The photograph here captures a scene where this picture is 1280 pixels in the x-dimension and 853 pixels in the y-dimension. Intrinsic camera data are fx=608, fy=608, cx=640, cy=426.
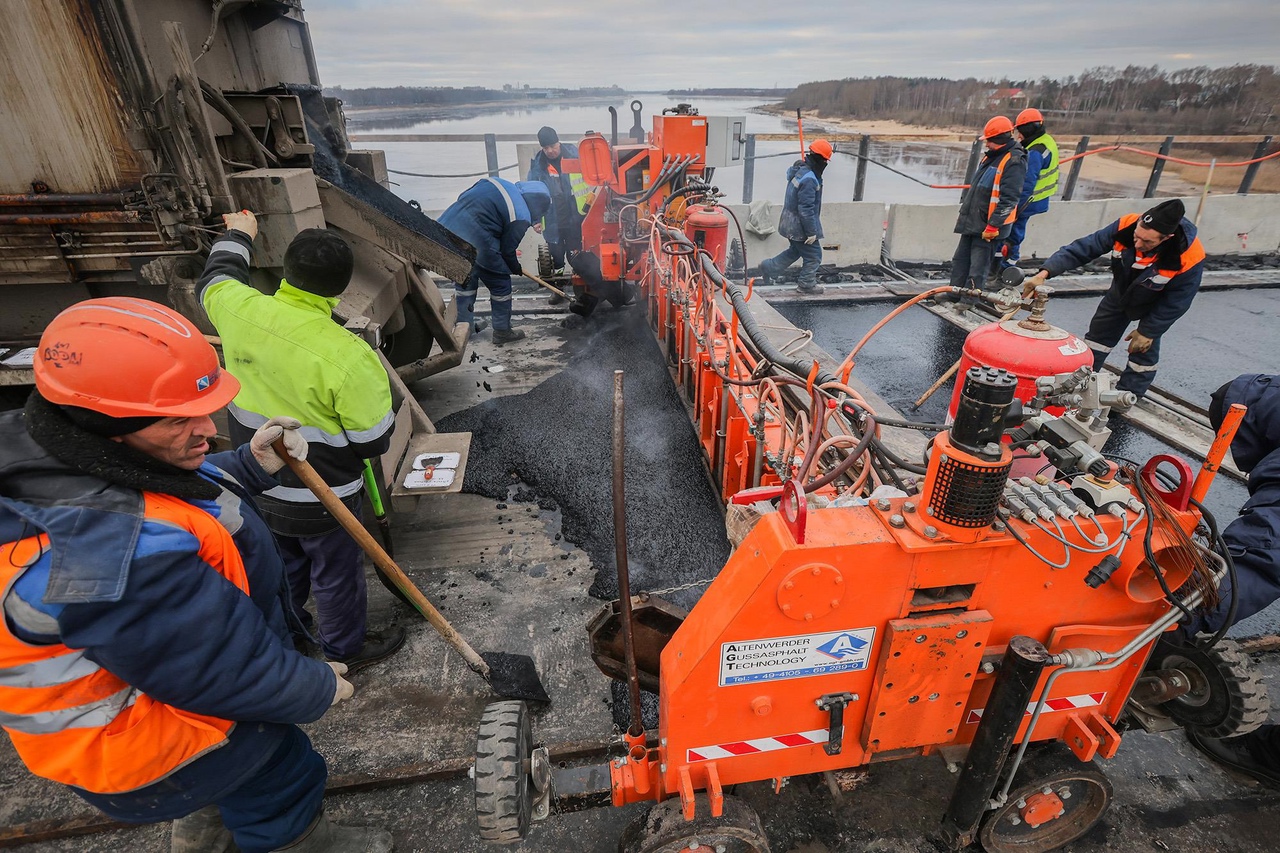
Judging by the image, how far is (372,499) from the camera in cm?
316

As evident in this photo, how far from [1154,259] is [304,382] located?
568cm

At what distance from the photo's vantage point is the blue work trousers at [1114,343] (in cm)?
491

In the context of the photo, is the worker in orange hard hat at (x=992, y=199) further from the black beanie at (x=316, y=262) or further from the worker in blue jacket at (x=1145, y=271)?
the black beanie at (x=316, y=262)

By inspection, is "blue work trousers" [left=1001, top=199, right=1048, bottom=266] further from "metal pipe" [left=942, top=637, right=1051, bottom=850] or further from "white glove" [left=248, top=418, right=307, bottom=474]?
"white glove" [left=248, top=418, right=307, bottom=474]

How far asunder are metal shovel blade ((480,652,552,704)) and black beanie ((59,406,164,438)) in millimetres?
1783

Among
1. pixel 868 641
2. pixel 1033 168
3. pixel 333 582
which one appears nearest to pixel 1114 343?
pixel 1033 168

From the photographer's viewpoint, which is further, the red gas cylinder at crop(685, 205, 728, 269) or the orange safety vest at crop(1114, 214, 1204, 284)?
the red gas cylinder at crop(685, 205, 728, 269)

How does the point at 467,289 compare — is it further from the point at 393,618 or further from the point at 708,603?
the point at 708,603

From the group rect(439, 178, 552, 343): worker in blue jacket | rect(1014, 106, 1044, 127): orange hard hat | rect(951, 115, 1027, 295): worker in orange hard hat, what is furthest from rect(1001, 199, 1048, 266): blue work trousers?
rect(439, 178, 552, 343): worker in blue jacket

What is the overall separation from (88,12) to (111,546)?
345 centimetres

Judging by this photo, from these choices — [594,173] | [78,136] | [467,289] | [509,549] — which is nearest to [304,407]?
[509,549]

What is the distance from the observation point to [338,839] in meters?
2.14

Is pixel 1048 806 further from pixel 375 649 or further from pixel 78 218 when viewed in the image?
pixel 78 218

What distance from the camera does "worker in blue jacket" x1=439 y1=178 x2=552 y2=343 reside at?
6.20 m
